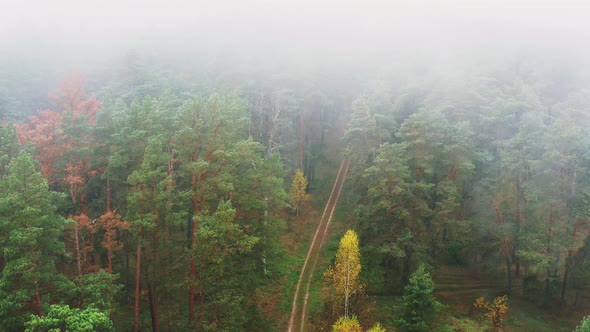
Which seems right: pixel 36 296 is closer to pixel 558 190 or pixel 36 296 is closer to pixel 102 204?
pixel 102 204

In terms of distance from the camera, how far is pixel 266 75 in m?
53.5

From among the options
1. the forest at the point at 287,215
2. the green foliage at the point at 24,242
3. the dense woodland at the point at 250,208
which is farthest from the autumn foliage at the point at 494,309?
the green foliage at the point at 24,242

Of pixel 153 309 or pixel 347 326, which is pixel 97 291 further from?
pixel 347 326

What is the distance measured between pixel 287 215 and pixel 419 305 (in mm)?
22003

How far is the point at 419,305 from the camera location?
2817 centimetres

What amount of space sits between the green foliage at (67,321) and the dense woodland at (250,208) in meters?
0.09

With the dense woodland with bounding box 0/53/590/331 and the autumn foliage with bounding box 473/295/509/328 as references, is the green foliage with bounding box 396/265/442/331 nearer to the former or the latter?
the dense woodland with bounding box 0/53/590/331

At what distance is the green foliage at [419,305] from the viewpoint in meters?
27.8

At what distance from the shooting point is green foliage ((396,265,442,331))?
2784cm

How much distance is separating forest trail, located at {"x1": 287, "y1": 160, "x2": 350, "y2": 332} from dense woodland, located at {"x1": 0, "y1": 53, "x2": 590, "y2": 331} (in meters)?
1.29

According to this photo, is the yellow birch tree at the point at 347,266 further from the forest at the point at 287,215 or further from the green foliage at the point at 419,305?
the green foliage at the point at 419,305

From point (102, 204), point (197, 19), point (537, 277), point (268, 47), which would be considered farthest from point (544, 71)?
point (197, 19)

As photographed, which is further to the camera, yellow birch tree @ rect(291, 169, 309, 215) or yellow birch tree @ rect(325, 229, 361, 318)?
yellow birch tree @ rect(291, 169, 309, 215)

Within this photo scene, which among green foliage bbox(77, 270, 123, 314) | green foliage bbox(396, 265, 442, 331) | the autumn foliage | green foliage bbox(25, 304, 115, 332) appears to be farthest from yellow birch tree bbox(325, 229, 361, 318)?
green foliage bbox(25, 304, 115, 332)
